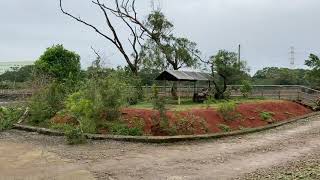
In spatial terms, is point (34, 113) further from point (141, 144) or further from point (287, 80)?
point (287, 80)

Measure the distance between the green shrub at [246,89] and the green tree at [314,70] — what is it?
226 inches

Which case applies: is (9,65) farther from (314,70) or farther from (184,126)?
(184,126)

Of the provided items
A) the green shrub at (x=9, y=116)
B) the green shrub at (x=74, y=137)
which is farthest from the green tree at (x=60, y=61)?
the green shrub at (x=74, y=137)

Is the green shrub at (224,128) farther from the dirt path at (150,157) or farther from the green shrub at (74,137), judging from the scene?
the green shrub at (74,137)

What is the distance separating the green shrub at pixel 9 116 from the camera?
16328 millimetres

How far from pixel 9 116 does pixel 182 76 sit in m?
10.00

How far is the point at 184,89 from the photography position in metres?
28.6

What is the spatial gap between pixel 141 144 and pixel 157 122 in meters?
1.80

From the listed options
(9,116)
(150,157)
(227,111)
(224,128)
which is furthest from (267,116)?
(9,116)

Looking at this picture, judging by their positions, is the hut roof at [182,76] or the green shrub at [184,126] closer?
the green shrub at [184,126]

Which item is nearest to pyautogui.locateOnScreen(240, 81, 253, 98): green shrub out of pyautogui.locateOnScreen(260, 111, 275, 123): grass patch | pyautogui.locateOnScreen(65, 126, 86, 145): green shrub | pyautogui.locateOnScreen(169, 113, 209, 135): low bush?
pyautogui.locateOnScreen(260, 111, 275, 123): grass patch

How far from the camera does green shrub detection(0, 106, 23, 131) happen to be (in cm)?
1633

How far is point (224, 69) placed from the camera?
24969 millimetres

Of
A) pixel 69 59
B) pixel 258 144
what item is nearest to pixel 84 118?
pixel 258 144
